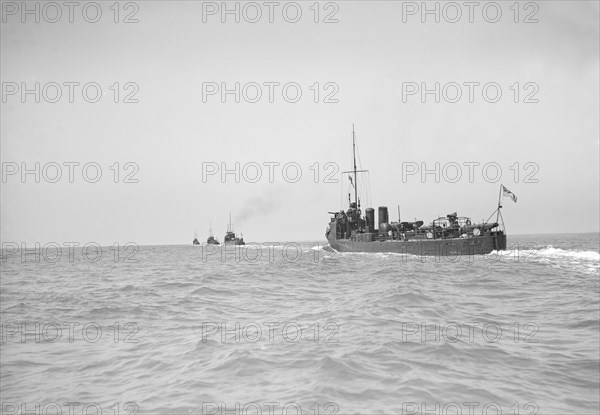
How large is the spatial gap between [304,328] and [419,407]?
4.64 m

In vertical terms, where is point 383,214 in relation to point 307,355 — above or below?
above

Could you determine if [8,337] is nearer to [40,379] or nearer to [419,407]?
[40,379]

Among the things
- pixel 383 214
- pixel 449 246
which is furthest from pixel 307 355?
pixel 383 214

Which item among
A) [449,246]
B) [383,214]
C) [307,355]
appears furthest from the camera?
[383,214]

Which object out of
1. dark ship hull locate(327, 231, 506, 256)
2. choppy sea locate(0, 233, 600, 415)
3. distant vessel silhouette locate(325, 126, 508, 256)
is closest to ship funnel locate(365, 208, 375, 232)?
distant vessel silhouette locate(325, 126, 508, 256)

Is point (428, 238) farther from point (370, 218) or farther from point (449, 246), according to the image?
point (370, 218)

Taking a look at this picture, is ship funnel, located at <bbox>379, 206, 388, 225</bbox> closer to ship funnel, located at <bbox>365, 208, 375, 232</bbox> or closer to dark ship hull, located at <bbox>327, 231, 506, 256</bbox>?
ship funnel, located at <bbox>365, 208, 375, 232</bbox>

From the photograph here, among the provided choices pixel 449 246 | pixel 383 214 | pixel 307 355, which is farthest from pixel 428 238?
pixel 307 355

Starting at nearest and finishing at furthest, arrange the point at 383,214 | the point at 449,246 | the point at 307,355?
the point at 307,355 → the point at 449,246 → the point at 383,214

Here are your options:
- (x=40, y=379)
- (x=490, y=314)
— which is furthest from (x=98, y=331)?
(x=490, y=314)

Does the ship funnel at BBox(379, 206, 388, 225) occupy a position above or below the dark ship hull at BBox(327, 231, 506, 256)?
above

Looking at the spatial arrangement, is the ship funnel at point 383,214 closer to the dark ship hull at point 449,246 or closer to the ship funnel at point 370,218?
the ship funnel at point 370,218

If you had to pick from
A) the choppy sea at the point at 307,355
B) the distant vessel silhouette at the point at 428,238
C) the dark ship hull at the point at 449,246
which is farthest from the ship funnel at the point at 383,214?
the choppy sea at the point at 307,355

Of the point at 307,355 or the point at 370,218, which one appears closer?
the point at 307,355
